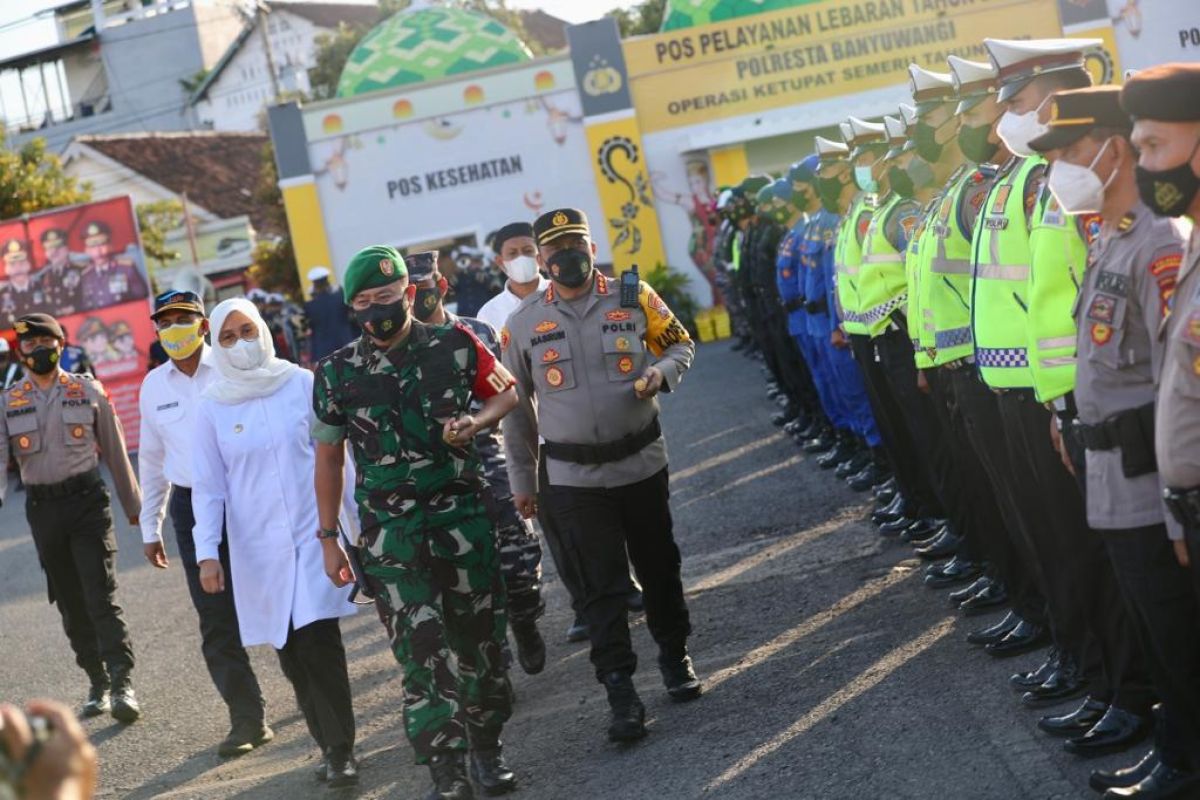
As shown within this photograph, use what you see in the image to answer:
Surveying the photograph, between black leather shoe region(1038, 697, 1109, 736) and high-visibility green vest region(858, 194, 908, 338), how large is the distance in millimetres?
3717

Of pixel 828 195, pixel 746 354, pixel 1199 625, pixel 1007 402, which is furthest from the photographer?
pixel 746 354

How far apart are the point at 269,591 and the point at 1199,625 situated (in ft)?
12.8

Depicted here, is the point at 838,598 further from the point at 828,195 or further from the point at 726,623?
the point at 828,195

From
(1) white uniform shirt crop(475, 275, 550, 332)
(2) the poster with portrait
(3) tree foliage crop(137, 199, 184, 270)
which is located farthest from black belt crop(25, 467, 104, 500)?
(3) tree foliage crop(137, 199, 184, 270)

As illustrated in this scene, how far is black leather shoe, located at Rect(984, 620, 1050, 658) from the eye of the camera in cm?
723

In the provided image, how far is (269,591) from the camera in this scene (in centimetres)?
744

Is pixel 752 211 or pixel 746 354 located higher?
pixel 752 211

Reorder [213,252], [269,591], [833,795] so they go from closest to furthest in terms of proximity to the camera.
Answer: [833,795], [269,591], [213,252]

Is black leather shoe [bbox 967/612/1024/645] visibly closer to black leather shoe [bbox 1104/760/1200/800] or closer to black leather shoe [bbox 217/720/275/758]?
black leather shoe [bbox 1104/760/1200/800]

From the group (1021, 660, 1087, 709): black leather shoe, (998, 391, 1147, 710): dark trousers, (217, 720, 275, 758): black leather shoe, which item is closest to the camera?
(998, 391, 1147, 710): dark trousers

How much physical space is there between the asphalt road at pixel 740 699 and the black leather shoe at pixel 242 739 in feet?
0.34

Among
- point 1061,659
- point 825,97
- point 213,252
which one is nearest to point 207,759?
point 1061,659

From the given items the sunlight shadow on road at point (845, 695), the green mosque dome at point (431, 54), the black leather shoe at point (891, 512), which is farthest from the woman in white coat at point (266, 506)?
the green mosque dome at point (431, 54)

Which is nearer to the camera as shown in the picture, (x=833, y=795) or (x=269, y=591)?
(x=833, y=795)
